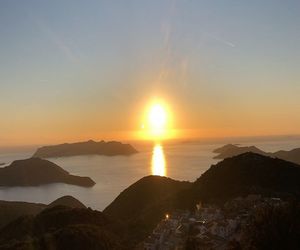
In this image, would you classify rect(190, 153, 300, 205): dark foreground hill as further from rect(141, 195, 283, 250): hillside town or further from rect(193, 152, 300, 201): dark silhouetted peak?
rect(141, 195, 283, 250): hillside town

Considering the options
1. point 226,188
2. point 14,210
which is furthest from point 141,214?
point 14,210

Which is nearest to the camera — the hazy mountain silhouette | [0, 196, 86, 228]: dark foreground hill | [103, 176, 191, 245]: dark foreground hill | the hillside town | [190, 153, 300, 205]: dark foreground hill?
the hillside town

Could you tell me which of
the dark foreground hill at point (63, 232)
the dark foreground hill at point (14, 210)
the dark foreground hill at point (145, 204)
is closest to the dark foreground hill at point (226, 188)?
the dark foreground hill at point (145, 204)

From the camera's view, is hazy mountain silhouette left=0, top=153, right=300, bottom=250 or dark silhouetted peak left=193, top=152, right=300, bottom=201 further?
dark silhouetted peak left=193, top=152, right=300, bottom=201

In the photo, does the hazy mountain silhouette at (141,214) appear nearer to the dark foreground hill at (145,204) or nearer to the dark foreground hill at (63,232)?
the dark foreground hill at (63,232)

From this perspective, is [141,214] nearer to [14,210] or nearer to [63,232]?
[63,232]

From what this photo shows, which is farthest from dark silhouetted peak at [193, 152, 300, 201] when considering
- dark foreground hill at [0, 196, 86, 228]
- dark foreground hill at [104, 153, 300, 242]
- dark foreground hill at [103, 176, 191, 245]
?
dark foreground hill at [0, 196, 86, 228]
